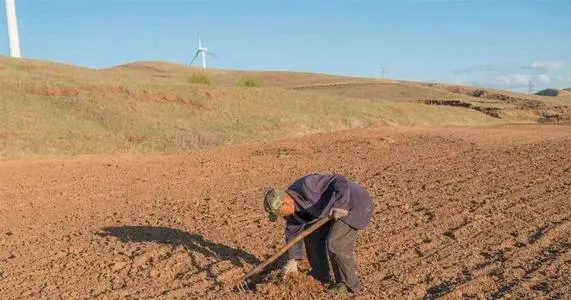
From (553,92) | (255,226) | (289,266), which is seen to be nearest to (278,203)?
(289,266)

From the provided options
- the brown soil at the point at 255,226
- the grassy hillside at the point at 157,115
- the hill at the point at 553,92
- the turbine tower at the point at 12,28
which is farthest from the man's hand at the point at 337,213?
the hill at the point at 553,92

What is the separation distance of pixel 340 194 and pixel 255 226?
10.8 feet

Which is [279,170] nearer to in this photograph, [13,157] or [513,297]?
[13,157]

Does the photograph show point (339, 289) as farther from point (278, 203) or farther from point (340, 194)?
point (278, 203)

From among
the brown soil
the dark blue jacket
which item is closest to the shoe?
the brown soil

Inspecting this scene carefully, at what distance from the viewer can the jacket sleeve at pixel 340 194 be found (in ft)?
18.0

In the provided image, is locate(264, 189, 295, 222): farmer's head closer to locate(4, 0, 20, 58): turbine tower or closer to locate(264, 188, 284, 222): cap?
locate(264, 188, 284, 222): cap

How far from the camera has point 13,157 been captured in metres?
16.5

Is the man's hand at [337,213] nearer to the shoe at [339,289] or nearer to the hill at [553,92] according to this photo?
the shoe at [339,289]

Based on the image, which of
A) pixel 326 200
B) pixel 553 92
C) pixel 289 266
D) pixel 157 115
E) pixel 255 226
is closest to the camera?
pixel 326 200

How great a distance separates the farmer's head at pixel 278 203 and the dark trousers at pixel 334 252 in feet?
1.44

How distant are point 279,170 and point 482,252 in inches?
298

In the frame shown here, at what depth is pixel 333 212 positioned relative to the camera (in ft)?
17.8

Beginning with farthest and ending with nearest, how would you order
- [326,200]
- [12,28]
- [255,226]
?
[12,28], [255,226], [326,200]
